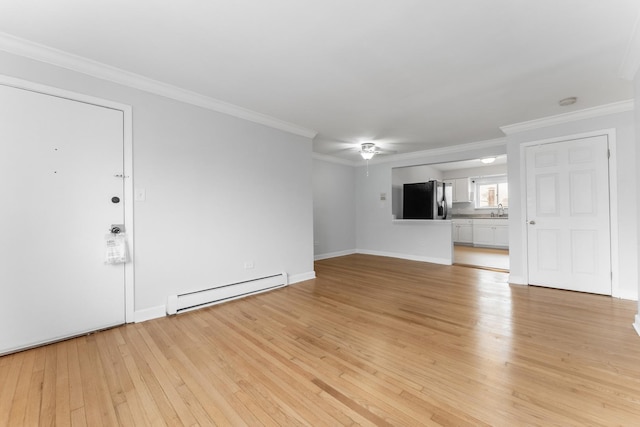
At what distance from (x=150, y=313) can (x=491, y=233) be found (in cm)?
844

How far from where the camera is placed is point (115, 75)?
2486mm

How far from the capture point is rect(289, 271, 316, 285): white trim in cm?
407

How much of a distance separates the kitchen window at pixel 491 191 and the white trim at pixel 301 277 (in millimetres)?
6767

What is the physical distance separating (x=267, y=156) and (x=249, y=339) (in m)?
2.46

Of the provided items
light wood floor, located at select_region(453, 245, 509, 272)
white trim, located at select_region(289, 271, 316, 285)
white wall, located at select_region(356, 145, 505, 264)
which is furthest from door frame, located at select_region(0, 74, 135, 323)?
light wood floor, located at select_region(453, 245, 509, 272)

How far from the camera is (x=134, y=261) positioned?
2611 mm

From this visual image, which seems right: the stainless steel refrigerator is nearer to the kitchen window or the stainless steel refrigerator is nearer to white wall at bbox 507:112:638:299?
the kitchen window

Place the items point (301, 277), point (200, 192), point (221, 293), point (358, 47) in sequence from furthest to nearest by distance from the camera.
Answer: point (301, 277), point (221, 293), point (200, 192), point (358, 47)

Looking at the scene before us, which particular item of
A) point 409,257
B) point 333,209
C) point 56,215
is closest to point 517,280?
point 409,257

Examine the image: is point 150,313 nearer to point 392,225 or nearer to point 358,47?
point 358,47

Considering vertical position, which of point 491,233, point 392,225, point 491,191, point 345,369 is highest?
point 491,191

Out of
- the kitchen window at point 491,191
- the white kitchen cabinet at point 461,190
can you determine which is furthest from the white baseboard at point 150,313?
the kitchen window at point 491,191

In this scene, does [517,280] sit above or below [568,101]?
below

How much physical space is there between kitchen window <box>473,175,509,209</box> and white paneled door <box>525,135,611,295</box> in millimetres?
4580
